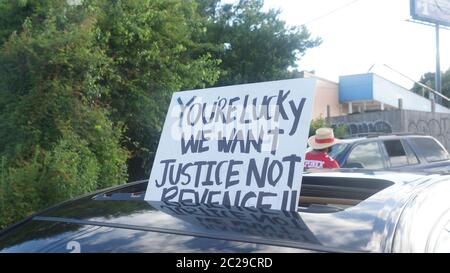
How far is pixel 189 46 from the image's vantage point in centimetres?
1069

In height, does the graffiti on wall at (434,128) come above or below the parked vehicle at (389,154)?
above

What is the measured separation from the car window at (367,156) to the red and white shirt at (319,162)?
2.48 meters

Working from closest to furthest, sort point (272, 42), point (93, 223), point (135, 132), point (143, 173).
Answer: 1. point (93, 223)
2. point (135, 132)
3. point (143, 173)
4. point (272, 42)

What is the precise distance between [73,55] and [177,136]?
4.57 meters

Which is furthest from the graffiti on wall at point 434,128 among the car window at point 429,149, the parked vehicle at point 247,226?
the parked vehicle at point 247,226

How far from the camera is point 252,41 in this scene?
14.9 meters

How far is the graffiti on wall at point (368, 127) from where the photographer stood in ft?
60.3

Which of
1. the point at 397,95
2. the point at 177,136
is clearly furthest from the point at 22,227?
the point at 397,95

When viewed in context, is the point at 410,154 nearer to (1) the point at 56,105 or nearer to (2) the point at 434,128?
(1) the point at 56,105

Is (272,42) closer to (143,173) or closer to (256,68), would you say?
(256,68)

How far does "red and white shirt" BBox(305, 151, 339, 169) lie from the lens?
5977 millimetres

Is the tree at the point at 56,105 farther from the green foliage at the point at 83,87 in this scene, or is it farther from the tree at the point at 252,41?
the tree at the point at 252,41

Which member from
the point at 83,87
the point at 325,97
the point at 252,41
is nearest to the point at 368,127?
the point at 252,41

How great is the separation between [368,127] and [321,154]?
513 inches
